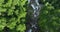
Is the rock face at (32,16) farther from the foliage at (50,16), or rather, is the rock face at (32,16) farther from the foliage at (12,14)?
the foliage at (12,14)

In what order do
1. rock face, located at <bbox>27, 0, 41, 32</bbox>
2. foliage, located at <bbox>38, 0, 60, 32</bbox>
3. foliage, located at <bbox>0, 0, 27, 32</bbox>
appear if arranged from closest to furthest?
foliage, located at <bbox>0, 0, 27, 32</bbox>
foliage, located at <bbox>38, 0, 60, 32</bbox>
rock face, located at <bbox>27, 0, 41, 32</bbox>

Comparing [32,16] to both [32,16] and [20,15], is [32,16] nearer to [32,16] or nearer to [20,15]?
[32,16]

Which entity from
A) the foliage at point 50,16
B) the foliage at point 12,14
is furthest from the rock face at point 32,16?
the foliage at point 12,14

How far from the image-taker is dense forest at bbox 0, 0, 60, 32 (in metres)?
2.92

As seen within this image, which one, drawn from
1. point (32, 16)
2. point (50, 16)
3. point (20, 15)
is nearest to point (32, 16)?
point (32, 16)

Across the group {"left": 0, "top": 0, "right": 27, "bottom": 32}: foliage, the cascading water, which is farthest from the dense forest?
the cascading water

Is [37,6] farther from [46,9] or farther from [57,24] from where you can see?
[57,24]

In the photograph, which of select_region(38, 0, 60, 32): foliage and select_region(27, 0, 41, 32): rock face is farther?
select_region(27, 0, 41, 32): rock face

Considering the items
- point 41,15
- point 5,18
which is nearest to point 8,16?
point 5,18

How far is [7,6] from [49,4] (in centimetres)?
87

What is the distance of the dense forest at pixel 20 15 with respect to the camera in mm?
2916

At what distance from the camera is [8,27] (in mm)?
2980

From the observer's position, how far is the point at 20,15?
119 inches

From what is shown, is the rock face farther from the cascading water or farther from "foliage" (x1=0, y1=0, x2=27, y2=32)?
"foliage" (x1=0, y1=0, x2=27, y2=32)
